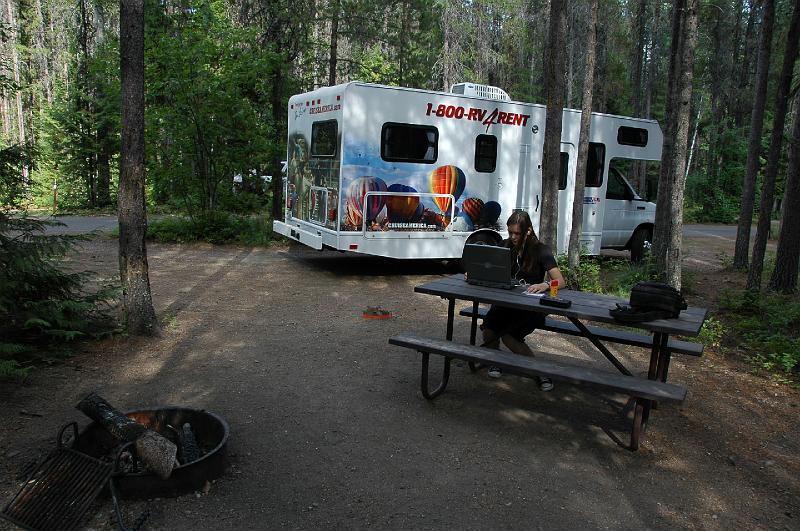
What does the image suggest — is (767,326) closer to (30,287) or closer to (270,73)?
(30,287)

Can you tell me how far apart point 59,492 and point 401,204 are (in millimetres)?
7368

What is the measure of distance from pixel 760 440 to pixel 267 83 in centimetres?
1270

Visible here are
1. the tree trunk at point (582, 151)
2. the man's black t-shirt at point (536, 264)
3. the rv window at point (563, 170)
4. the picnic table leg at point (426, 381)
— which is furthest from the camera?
the rv window at point (563, 170)

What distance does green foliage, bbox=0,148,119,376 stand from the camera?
16.6 feet

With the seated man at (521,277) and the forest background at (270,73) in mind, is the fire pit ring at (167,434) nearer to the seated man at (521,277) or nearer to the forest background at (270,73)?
the seated man at (521,277)

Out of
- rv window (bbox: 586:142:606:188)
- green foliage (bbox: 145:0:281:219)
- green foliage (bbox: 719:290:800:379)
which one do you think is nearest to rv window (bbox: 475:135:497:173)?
rv window (bbox: 586:142:606:188)

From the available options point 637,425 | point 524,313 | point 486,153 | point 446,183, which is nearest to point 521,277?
point 524,313

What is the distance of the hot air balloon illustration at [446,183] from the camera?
409 inches

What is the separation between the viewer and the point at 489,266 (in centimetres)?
530

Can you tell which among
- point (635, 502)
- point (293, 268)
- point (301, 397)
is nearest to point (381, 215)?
point (293, 268)

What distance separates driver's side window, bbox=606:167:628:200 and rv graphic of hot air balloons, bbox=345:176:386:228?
541 centimetres

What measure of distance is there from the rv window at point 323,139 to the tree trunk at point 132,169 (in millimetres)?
4245

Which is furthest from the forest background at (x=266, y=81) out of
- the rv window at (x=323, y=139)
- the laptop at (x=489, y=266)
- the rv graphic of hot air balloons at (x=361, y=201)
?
the rv graphic of hot air balloons at (x=361, y=201)

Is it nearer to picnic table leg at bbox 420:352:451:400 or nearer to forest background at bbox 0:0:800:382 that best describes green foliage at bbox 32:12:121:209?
forest background at bbox 0:0:800:382
